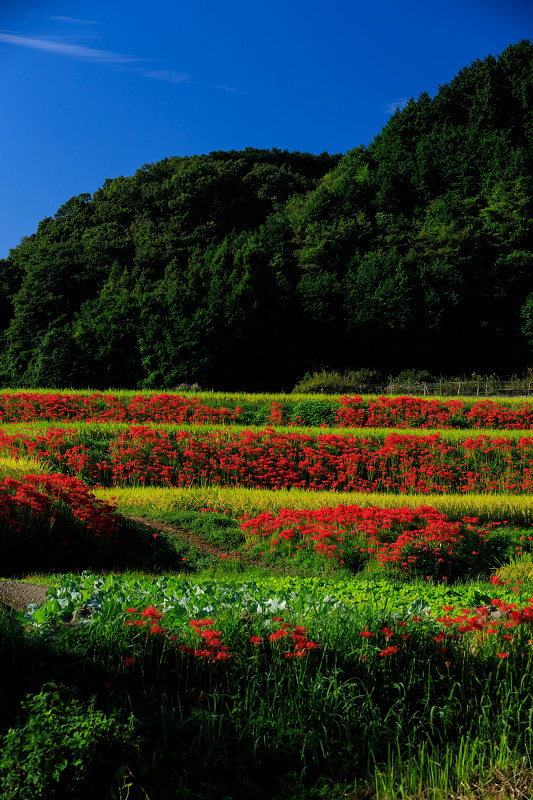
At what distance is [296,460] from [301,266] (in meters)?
28.1

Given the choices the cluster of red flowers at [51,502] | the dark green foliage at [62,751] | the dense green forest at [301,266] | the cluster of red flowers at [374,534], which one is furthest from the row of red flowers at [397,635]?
the dense green forest at [301,266]

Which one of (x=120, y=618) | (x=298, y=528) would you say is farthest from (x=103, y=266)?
(x=120, y=618)

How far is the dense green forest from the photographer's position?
31469mm

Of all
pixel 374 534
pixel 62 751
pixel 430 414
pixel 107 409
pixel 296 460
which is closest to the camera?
pixel 62 751

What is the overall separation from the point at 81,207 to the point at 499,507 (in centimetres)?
4919

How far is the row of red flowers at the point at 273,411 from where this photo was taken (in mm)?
17172

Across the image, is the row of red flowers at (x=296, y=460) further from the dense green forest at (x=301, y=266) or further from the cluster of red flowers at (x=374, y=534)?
the dense green forest at (x=301, y=266)

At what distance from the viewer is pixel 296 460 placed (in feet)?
43.1

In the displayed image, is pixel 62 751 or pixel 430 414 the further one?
pixel 430 414

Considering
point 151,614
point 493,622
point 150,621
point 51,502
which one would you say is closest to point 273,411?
point 51,502

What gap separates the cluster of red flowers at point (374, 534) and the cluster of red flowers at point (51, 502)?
6.55 ft

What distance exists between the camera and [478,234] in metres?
41.1

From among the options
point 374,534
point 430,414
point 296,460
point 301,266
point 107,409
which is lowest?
point 374,534

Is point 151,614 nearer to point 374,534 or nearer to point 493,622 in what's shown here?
point 493,622
